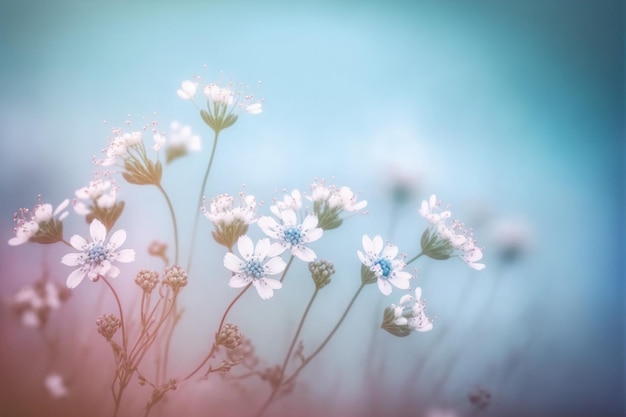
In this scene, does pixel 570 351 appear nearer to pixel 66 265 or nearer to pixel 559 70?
pixel 559 70

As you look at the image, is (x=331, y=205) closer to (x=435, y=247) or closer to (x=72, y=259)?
(x=435, y=247)

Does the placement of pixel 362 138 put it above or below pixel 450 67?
below

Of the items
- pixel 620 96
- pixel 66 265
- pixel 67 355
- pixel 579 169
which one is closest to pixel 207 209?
pixel 66 265

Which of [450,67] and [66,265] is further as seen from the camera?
[450,67]

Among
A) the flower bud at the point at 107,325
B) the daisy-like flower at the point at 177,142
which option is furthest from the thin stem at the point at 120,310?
the daisy-like flower at the point at 177,142

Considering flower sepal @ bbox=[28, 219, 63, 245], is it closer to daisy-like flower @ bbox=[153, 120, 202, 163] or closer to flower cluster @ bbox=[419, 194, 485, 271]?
daisy-like flower @ bbox=[153, 120, 202, 163]

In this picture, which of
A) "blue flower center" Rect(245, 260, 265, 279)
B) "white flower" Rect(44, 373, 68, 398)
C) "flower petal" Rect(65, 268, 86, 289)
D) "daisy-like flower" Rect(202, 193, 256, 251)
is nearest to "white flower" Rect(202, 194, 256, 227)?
"daisy-like flower" Rect(202, 193, 256, 251)
